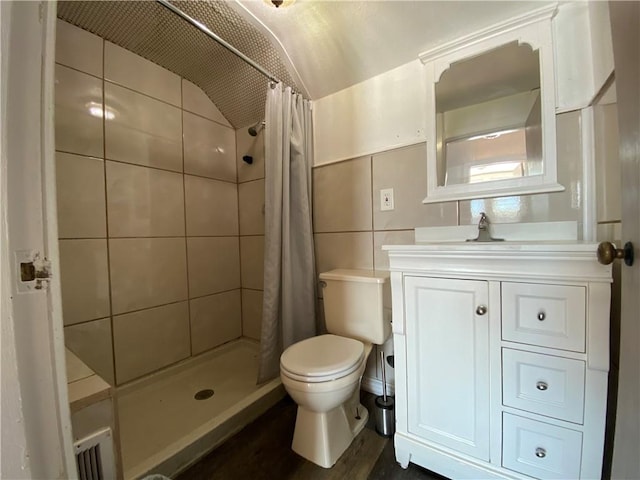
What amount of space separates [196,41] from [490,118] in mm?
1667

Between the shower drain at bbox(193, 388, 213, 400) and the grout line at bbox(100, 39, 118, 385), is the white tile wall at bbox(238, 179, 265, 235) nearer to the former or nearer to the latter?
the grout line at bbox(100, 39, 118, 385)

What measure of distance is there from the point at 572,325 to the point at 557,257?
0.67 ft

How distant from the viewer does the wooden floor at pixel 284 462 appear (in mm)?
1054

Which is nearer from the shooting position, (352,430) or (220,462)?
(220,462)

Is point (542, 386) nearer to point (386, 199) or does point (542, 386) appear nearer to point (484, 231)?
point (484, 231)

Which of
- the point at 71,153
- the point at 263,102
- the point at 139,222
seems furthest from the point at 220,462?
the point at 263,102

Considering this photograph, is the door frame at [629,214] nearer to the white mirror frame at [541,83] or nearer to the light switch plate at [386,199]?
the white mirror frame at [541,83]

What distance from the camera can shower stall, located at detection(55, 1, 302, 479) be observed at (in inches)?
52.8

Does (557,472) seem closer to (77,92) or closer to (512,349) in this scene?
(512,349)

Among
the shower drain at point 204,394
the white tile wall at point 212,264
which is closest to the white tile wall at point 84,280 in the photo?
the white tile wall at point 212,264

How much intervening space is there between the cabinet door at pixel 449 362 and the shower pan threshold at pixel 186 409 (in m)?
0.85

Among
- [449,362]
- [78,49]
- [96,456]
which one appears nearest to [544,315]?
[449,362]

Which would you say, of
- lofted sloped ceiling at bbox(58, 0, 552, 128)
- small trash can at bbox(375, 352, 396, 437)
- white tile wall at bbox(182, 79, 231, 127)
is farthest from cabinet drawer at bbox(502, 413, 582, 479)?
white tile wall at bbox(182, 79, 231, 127)

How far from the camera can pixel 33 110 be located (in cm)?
33
